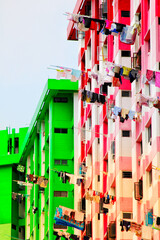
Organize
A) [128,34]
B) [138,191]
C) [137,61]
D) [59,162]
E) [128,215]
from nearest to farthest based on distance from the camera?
[128,34], [138,191], [137,61], [128,215], [59,162]

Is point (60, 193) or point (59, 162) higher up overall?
point (59, 162)

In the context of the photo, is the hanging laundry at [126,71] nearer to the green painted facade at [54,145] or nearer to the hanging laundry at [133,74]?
the hanging laundry at [133,74]

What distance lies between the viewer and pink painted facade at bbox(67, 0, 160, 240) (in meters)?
49.2

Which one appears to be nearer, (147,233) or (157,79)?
(157,79)

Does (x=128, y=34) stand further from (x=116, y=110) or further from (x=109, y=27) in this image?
(x=116, y=110)

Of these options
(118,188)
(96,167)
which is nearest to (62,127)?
(96,167)

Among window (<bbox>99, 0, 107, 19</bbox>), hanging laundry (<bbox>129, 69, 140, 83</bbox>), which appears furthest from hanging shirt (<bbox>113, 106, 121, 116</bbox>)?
window (<bbox>99, 0, 107, 19</bbox>)

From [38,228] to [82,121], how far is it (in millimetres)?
28373

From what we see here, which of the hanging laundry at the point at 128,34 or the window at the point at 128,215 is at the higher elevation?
the hanging laundry at the point at 128,34

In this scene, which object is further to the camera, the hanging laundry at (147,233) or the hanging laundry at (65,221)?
the hanging laundry at (65,221)

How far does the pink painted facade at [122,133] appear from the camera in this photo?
49.2 meters

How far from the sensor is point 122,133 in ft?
195

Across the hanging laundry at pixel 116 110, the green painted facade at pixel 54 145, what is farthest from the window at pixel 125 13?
the green painted facade at pixel 54 145

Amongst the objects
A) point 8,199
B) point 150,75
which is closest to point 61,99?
point 8,199
